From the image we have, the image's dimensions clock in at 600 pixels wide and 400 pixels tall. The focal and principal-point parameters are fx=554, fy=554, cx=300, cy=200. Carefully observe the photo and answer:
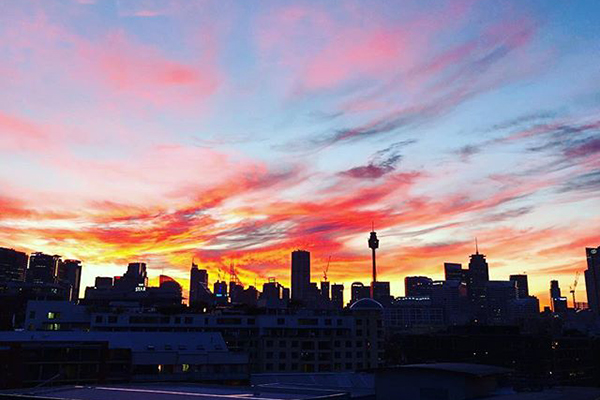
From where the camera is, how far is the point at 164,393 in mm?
54500

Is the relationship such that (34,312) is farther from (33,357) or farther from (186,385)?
(186,385)

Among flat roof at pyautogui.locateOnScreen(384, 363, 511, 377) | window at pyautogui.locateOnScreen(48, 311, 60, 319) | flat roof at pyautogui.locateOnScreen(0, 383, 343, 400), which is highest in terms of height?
window at pyautogui.locateOnScreen(48, 311, 60, 319)

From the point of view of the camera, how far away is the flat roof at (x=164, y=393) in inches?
2057

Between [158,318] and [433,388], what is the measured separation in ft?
427

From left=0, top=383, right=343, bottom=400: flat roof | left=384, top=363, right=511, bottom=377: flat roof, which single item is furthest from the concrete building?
left=384, top=363, right=511, bottom=377: flat roof

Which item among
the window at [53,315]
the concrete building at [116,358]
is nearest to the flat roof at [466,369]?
the concrete building at [116,358]

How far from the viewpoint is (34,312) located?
183 m

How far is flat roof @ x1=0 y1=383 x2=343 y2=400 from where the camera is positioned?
52250 mm

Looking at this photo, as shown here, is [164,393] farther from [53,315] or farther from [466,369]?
[53,315]

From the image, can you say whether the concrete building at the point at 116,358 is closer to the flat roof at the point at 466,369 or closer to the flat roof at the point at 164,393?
the flat roof at the point at 164,393

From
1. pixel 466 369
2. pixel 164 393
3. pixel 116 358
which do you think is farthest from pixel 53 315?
pixel 466 369

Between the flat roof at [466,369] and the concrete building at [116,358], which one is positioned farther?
the concrete building at [116,358]

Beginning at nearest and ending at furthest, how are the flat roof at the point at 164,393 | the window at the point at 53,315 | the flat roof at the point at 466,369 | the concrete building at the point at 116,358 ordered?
the flat roof at the point at 164,393 < the flat roof at the point at 466,369 < the concrete building at the point at 116,358 < the window at the point at 53,315

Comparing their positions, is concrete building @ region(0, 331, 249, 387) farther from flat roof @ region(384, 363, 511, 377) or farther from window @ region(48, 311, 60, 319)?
flat roof @ region(384, 363, 511, 377)
